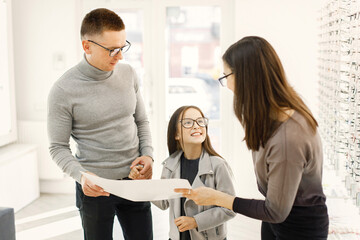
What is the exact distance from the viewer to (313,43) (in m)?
Answer: 3.95

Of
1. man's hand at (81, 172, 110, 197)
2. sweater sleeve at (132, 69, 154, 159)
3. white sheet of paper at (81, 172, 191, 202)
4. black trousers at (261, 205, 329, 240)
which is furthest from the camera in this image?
sweater sleeve at (132, 69, 154, 159)

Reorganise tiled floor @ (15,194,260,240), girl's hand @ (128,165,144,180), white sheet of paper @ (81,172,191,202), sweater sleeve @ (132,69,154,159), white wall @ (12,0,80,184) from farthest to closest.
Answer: white wall @ (12,0,80,184)
tiled floor @ (15,194,260,240)
sweater sleeve @ (132,69,154,159)
girl's hand @ (128,165,144,180)
white sheet of paper @ (81,172,191,202)

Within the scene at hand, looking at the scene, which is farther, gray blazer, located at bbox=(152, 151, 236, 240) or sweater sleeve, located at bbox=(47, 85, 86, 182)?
gray blazer, located at bbox=(152, 151, 236, 240)

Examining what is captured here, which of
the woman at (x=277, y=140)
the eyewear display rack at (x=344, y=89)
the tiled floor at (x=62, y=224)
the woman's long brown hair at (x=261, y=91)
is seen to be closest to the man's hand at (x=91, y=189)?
the woman at (x=277, y=140)

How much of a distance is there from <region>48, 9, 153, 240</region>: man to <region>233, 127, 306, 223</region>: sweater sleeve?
2.24 feet

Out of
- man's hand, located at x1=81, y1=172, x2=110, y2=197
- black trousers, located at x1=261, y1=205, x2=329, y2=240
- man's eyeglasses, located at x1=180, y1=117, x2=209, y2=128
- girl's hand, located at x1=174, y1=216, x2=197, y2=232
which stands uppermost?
man's eyeglasses, located at x1=180, y1=117, x2=209, y2=128

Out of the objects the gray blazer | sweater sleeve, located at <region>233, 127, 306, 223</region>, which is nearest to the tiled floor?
the gray blazer

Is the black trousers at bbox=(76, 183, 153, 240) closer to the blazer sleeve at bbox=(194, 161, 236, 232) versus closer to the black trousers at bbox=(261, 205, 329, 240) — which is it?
the blazer sleeve at bbox=(194, 161, 236, 232)

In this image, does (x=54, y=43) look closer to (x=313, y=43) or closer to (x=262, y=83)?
(x=313, y=43)

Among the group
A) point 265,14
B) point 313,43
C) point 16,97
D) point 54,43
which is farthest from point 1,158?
point 313,43

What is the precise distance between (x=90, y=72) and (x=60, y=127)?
27cm

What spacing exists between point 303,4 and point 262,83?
287cm

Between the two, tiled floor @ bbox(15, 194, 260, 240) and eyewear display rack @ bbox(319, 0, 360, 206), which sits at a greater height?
eyewear display rack @ bbox(319, 0, 360, 206)

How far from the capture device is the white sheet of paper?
1.53 metres
